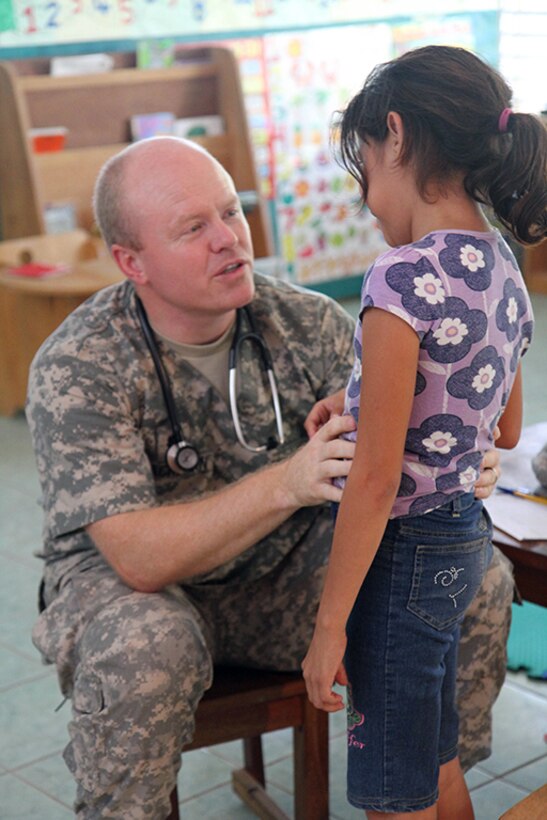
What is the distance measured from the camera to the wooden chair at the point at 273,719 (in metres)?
1.63

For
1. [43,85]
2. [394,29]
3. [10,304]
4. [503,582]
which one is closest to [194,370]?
[503,582]

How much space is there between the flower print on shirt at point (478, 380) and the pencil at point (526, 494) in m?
0.52

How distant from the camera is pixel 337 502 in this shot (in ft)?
4.71

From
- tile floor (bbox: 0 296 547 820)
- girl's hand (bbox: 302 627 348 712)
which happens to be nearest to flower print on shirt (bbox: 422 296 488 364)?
girl's hand (bbox: 302 627 348 712)

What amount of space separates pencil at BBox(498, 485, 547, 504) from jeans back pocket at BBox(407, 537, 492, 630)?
0.43 m

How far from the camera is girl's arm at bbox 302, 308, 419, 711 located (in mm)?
1216

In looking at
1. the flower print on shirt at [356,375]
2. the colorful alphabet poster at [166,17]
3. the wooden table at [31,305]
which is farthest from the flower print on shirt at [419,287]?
the colorful alphabet poster at [166,17]

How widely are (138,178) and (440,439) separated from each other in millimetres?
711

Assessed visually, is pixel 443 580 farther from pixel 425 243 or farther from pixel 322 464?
pixel 425 243

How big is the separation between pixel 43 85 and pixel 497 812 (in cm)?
344

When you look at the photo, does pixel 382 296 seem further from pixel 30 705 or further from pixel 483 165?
pixel 30 705

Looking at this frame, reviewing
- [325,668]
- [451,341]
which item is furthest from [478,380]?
[325,668]

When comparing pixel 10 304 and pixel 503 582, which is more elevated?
pixel 503 582

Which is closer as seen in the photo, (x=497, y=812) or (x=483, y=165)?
(x=483, y=165)
